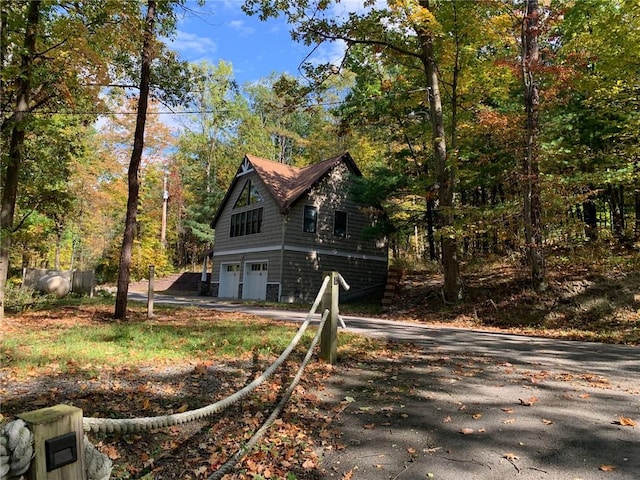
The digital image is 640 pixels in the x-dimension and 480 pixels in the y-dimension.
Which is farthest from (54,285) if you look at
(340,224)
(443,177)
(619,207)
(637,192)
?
(619,207)

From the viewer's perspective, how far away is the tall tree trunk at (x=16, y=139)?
845 cm

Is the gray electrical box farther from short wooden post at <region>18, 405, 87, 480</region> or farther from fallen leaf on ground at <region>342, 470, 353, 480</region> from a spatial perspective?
fallen leaf on ground at <region>342, 470, 353, 480</region>

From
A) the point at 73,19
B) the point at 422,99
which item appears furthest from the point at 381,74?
the point at 73,19

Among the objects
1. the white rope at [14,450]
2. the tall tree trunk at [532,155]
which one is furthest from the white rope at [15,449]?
the tall tree trunk at [532,155]

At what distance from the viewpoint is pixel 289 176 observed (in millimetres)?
25906

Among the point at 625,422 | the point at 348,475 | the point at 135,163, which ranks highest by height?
the point at 135,163

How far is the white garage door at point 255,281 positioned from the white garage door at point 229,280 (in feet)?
3.79

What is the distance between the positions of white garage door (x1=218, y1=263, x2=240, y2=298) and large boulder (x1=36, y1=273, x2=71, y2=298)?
10892 millimetres

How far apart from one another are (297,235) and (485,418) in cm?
1912

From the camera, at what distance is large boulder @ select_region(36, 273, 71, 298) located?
53.0 feet

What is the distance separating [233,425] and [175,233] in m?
42.2

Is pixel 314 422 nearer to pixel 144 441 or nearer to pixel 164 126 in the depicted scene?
pixel 144 441

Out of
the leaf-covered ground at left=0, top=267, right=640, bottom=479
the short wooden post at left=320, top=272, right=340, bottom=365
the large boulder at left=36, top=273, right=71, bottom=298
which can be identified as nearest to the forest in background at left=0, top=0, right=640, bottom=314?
the large boulder at left=36, top=273, right=71, bottom=298

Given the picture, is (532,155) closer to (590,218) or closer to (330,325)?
(590,218)
